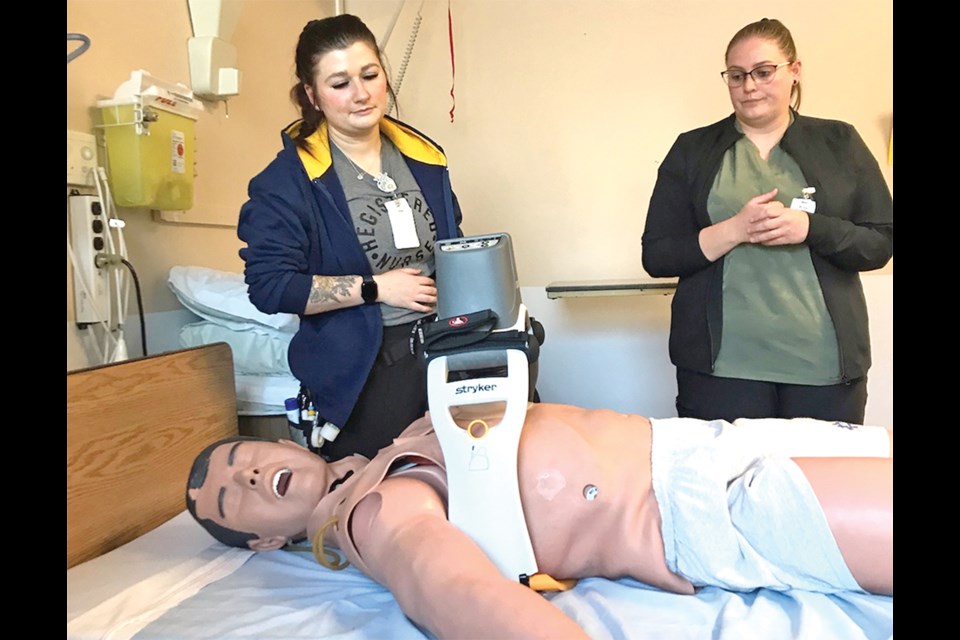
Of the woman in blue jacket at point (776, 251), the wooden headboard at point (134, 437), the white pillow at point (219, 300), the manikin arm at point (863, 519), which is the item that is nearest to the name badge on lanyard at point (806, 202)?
the woman in blue jacket at point (776, 251)

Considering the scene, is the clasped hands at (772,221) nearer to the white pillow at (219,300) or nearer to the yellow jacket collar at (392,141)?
the yellow jacket collar at (392,141)

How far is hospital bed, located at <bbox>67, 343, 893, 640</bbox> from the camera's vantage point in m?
0.92

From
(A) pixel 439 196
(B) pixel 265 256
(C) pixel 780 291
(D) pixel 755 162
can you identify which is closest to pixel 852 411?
(C) pixel 780 291

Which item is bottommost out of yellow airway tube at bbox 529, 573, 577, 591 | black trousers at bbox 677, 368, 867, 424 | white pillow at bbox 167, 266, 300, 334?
yellow airway tube at bbox 529, 573, 577, 591

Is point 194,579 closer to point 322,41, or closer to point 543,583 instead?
point 543,583

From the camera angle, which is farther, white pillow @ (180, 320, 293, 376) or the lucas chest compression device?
white pillow @ (180, 320, 293, 376)

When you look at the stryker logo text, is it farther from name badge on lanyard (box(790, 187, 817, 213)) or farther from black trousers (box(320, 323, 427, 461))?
name badge on lanyard (box(790, 187, 817, 213))

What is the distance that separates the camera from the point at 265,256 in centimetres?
130

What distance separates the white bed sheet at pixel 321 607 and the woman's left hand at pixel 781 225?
704mm

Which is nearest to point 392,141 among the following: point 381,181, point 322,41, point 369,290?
point 381,181

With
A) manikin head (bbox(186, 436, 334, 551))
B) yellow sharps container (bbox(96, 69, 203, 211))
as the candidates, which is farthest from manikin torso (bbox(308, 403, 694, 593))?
yellow sharps container (bbox(96, 69, 203, 211))

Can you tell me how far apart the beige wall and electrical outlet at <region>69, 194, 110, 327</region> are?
47 cm

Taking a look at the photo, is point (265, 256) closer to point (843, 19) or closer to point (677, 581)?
point (677, 581)
